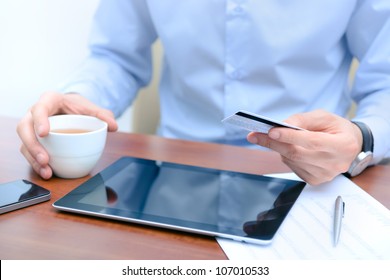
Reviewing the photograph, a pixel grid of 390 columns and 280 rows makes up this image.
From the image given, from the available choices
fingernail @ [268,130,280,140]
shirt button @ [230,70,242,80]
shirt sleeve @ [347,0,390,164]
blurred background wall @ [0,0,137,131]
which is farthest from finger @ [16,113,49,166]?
blurred background wall @ [0,0,137,131]

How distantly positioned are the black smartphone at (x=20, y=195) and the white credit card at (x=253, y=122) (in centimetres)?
25

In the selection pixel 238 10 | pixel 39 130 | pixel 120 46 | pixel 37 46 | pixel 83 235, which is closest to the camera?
pixel 83 235

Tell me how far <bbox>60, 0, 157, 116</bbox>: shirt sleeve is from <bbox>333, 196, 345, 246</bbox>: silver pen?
59cm

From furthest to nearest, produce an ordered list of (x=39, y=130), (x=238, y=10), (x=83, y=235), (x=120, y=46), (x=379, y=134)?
(x=120, y=46) < (x=238, y=10) < (x=379, y=134) < (x=39, y=130) < (x=83, y=235)

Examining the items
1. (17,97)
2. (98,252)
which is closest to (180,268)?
(98,252)

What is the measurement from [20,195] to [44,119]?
0.12m

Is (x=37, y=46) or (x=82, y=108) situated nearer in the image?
(x=82, y=108)

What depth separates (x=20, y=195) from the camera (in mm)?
580

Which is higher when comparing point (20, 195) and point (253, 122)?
point (253, 122)

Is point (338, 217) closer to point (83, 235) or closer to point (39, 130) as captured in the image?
point (83, 235)

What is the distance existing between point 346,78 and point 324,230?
2.00 ft

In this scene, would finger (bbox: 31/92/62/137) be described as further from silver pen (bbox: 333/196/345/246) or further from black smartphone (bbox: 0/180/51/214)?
silver pen (bbox: 333/196/345/246)

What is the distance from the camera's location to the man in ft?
2.97

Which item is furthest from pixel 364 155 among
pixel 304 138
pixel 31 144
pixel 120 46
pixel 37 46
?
pixel 37 46
